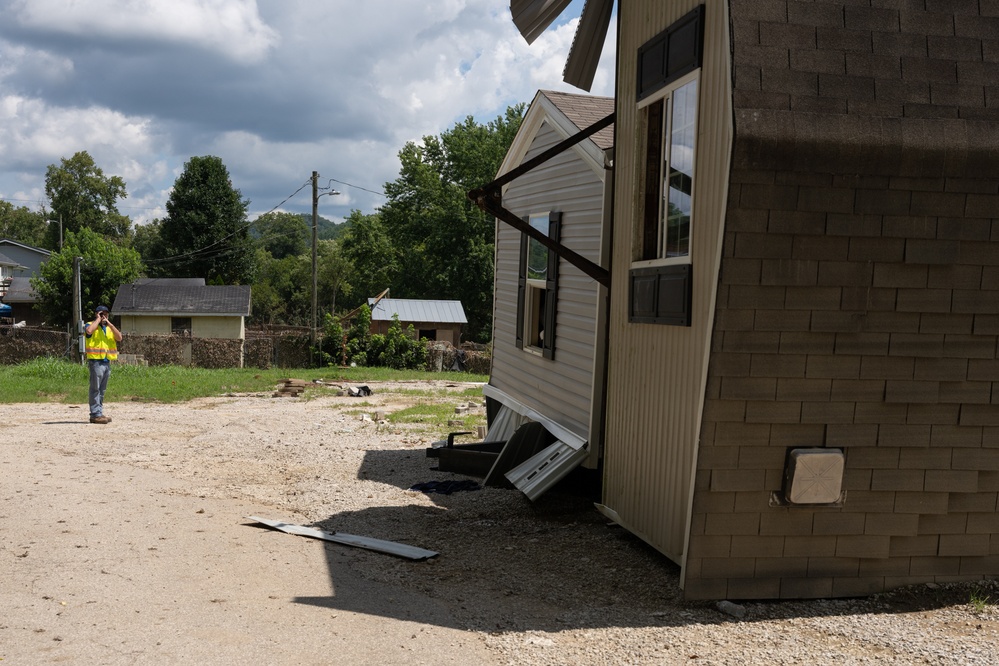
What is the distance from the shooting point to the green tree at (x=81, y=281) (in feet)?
149

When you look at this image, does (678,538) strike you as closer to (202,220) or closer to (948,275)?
(948,275)

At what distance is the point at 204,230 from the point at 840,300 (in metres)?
59.9

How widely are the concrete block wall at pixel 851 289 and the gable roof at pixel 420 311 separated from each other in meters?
38.6

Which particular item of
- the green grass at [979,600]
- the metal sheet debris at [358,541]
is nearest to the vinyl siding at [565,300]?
the metal sheet debris at [358,541]

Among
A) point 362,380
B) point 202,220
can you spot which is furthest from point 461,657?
point 202,220

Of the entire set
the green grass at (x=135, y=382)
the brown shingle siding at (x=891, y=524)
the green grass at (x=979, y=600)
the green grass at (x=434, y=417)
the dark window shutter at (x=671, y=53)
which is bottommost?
the green grass at (x=135, y=382)

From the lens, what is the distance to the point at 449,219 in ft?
178

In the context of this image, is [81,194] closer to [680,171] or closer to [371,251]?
[371,251]

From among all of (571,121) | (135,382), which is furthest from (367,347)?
(571,121)

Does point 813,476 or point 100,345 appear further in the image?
point 100,345

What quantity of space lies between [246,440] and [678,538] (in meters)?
8.56

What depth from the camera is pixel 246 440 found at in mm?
13125

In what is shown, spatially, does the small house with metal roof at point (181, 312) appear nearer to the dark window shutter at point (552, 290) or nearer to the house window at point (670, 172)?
the dark window shutter at point (552, 290)

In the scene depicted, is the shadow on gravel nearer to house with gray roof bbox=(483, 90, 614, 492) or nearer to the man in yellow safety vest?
house with gray roof bbox=(483, 90, 614, 492)
